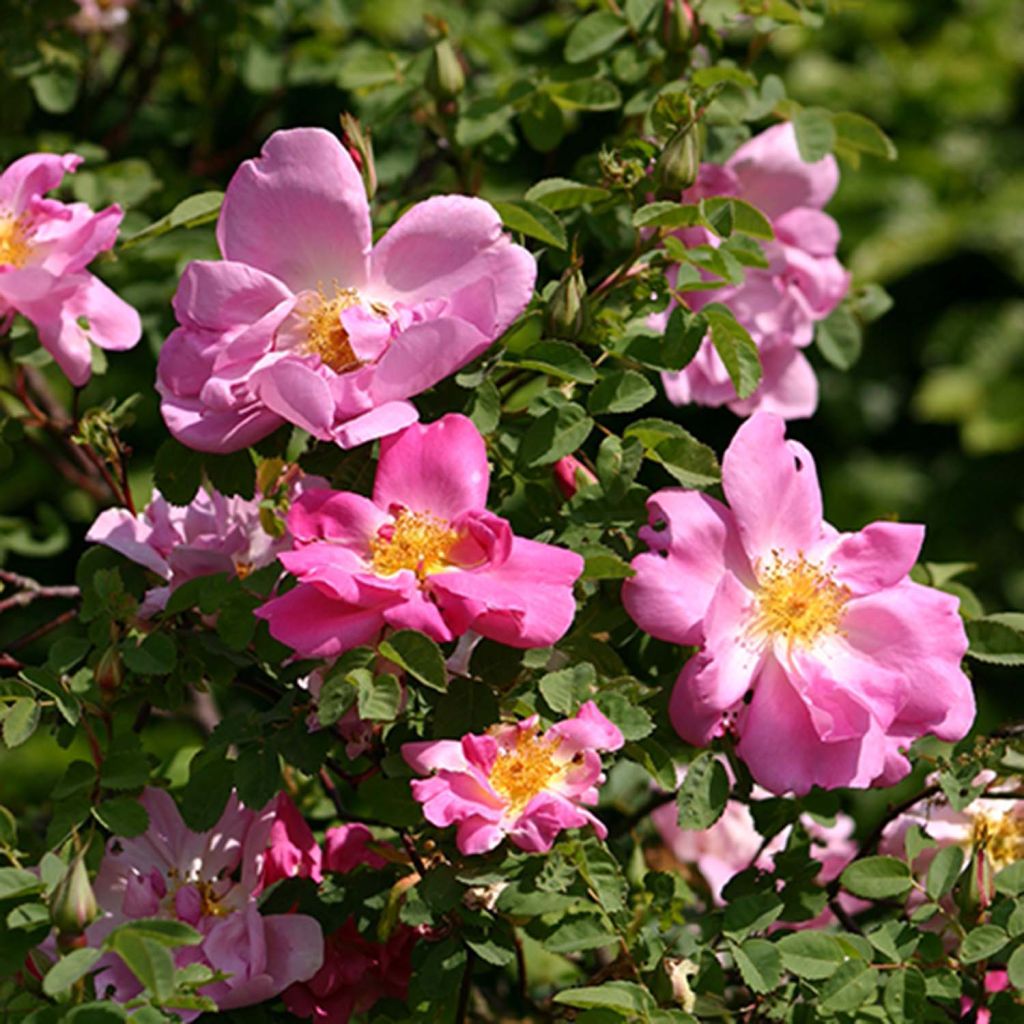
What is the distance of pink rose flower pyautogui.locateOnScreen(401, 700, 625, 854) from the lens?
0.92 meters

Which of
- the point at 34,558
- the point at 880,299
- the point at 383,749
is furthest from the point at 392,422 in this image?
the point at 34,558

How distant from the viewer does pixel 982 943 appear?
3.25 ft

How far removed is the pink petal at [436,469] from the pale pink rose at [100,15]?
3.48 feet

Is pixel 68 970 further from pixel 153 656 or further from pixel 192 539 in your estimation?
pixel 192 539

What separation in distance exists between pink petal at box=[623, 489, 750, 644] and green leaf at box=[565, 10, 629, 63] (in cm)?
53

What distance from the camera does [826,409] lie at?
142 inches

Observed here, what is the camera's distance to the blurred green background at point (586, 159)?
1588 millimetres

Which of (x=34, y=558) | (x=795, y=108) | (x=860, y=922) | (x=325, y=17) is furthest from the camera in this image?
(x=34, y=558)

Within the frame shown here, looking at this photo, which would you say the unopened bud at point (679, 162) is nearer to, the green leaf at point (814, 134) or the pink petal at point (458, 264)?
the pink petal at point (458, 264)

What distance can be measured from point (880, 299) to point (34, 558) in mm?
1263

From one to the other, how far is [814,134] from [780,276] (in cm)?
12

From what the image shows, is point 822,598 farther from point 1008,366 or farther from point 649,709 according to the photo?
point 1008,366

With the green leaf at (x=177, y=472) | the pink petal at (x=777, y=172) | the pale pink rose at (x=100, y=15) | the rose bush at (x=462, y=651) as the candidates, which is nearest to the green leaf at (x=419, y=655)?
the rose bush at (x=462, y=651)

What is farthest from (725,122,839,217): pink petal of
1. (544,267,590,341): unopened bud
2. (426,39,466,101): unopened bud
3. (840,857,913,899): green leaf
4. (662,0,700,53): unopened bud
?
(840,857,913,899): green leaf
